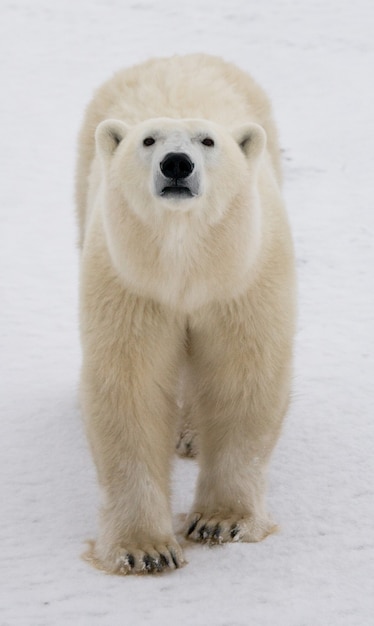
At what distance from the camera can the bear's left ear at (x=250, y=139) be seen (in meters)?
4.00

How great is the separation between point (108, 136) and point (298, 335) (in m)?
2.88

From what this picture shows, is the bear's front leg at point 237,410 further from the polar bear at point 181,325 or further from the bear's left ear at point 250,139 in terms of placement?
the bear's left ear at point 250,139

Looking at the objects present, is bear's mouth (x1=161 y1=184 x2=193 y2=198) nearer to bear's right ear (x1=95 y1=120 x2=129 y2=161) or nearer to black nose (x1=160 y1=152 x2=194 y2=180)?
black nose (x1=160 y1=152 x2=194 y2=180)

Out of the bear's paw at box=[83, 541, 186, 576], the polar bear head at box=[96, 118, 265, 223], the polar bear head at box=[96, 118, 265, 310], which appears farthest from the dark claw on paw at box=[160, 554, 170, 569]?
the polar bear head at box=[96, 118, 265, 223]

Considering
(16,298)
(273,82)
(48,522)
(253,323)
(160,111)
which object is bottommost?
(48,522)

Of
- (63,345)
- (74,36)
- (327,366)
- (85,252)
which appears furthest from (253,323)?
(74,36)

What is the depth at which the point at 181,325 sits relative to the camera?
4027 millimetres

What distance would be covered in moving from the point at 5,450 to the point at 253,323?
4.89 ft

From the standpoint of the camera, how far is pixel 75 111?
432 inches

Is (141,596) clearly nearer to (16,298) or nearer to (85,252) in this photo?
(85,252)

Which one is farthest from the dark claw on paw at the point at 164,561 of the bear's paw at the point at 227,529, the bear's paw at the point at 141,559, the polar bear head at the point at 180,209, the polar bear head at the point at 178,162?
the polar bear head at the point at 178,162

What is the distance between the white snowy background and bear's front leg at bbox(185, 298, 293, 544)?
14cm

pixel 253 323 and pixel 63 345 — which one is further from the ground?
pixel 253 323

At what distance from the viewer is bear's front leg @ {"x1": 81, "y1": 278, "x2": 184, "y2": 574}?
3.99m
